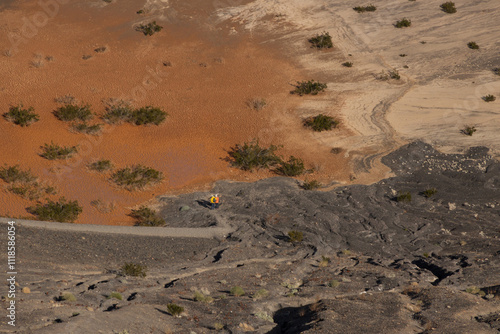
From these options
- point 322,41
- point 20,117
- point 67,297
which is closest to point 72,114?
point 20,117

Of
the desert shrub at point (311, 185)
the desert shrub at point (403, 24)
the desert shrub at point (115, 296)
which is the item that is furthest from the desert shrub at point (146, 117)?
the desert shrub at point (403, 24)

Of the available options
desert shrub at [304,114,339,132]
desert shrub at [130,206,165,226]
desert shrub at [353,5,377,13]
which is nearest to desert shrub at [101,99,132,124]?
desert shrub at [130,206,165,226]

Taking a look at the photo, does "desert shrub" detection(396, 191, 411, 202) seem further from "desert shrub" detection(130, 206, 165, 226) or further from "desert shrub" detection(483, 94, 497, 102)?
"desert shrub" detection(130, 206, 165, 226)

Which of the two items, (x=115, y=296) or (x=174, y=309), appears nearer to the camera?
(x=174, y=309)

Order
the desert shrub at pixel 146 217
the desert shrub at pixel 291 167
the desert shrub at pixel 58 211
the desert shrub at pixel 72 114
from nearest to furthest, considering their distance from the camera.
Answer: the desert shrub at pixel 58 211
the desert shrub at pixel 146 217
the desert shrub at pixel 291 167
the desert shrub at pixel 72 114

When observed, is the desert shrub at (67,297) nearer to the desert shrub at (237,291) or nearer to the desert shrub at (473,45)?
the desert shrub at (237,291)

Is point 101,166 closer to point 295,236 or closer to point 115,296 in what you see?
point 115,296
